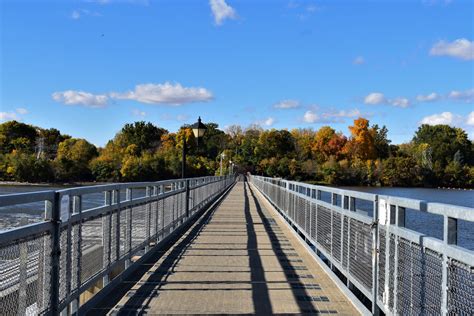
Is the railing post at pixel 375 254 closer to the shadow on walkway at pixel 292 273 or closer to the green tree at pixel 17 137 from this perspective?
the shadow on walkway at pixel 292 273

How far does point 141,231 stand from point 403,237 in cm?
512

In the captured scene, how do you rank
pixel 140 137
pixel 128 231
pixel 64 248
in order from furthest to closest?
1. pixel 140 137
2. pixel 128 231
3. pixel 64 248

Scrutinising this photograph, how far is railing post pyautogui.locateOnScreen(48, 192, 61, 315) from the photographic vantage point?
178 inches

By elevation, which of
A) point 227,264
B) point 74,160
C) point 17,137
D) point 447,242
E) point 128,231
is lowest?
point 227,264

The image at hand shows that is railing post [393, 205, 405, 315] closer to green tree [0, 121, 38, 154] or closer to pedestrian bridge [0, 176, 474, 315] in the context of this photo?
pedestrian bridge [0, 176, 474, 315]

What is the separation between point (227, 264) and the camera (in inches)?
328

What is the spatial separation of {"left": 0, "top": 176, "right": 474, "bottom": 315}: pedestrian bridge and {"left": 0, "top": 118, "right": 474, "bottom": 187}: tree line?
80990 mm

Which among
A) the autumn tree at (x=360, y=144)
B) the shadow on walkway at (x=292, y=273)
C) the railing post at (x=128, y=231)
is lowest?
the shadow on walkway at (x=292, y=273)

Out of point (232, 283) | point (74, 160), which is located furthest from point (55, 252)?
point (74, 160)

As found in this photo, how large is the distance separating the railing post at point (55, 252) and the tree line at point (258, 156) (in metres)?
85.2

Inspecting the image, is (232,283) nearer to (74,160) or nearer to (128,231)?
(128,231)

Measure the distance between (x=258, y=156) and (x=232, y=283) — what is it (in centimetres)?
13001

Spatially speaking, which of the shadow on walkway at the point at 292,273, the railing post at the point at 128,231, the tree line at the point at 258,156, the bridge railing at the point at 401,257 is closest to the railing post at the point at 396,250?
the bridge railing at the point at 401,257

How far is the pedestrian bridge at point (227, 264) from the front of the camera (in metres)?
3.78
